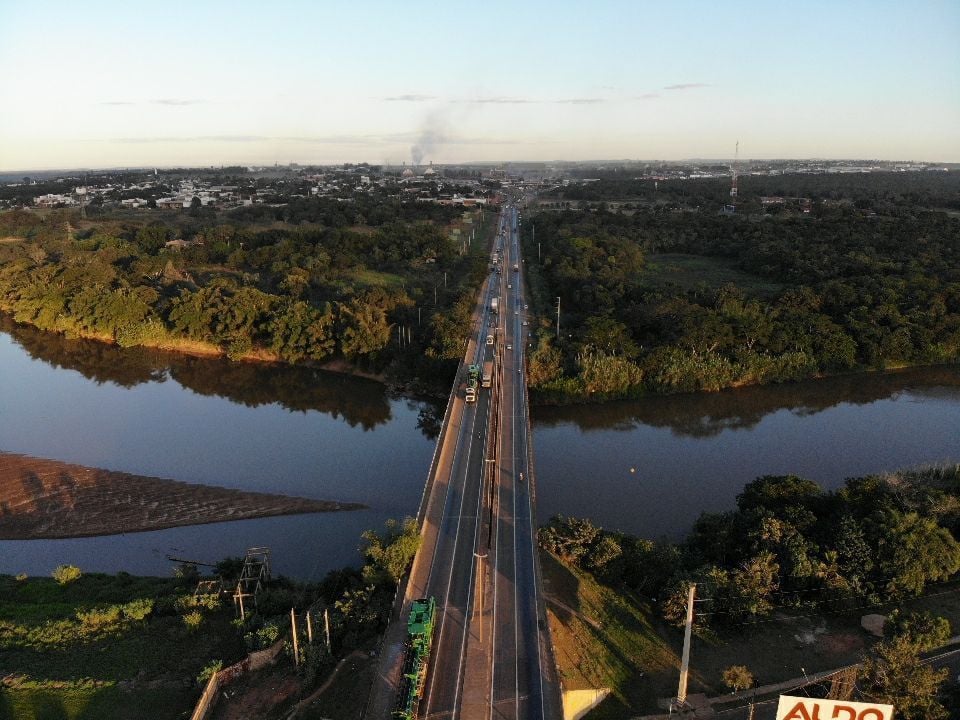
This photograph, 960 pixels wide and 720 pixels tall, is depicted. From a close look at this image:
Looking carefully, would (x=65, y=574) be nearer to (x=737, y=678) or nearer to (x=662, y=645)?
(x=662, y=645)

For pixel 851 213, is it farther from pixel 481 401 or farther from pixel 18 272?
pixel 18 272

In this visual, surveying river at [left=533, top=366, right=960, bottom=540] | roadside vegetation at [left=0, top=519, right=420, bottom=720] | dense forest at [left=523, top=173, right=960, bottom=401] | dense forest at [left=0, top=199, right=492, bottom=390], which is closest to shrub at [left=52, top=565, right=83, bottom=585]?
roadside vegetation at [left=0, top=519, right=420, bottom=720]

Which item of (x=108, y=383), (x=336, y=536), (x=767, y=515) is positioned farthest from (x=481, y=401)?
(x=108, y=383)

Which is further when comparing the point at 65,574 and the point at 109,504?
the point at 109,504

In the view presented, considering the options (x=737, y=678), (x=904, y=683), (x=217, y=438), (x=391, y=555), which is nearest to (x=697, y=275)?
(x=217, y=438)

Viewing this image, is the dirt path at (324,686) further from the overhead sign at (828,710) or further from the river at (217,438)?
the overhead sign at (828,710)
